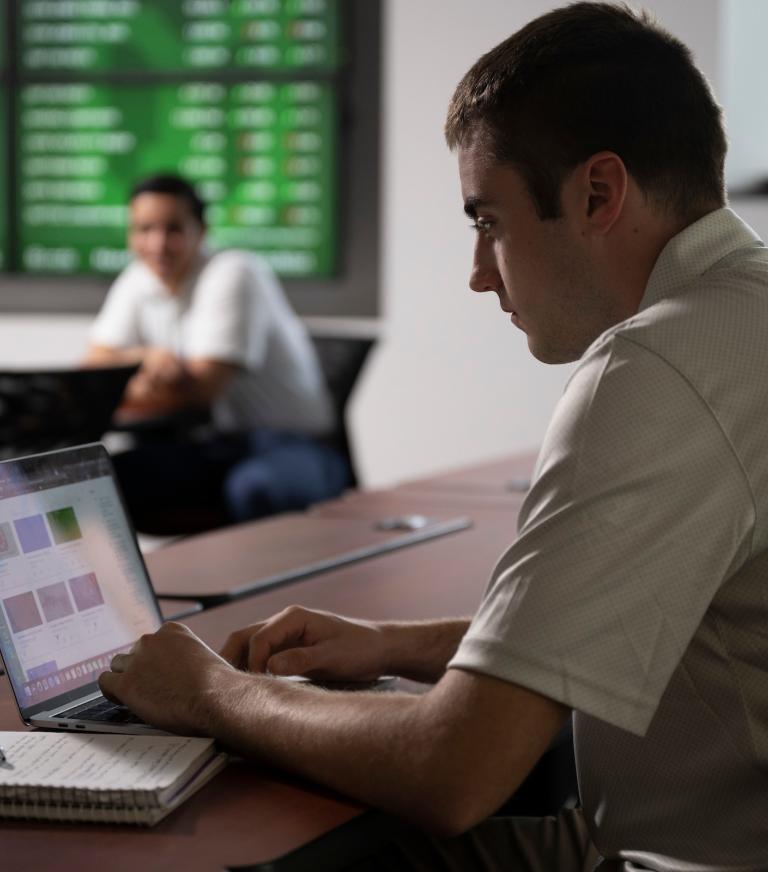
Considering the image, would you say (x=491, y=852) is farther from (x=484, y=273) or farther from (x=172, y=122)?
(x=172, y=122)

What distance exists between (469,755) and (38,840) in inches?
11.9

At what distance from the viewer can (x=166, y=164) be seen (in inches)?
210

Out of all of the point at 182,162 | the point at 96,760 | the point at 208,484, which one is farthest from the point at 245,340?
the point at 96,760

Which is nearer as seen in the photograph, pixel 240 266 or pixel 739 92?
pixel 240 266

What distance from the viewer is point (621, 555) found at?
3.23 feet

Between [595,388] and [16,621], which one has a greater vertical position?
[595,388]

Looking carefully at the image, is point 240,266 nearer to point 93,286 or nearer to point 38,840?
point 93,286

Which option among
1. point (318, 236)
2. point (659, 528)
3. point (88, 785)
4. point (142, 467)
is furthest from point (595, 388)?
point (318, 236)

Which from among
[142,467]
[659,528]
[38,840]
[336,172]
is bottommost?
[142,467]

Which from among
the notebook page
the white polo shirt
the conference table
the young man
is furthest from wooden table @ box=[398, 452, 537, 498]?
the notebook page

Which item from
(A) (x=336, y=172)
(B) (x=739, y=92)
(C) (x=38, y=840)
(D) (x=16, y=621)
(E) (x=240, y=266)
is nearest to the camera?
(C) (x=38, y=840)

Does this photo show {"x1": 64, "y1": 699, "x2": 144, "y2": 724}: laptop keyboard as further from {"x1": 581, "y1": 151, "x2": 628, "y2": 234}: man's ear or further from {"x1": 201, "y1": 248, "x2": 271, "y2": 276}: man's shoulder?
{"x1": 201, "y1": 248, "x2": 271, "y2": 276}: man's shoulder

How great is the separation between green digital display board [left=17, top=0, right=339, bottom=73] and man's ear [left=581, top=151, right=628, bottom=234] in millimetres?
4140

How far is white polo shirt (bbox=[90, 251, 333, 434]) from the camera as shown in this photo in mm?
4242
